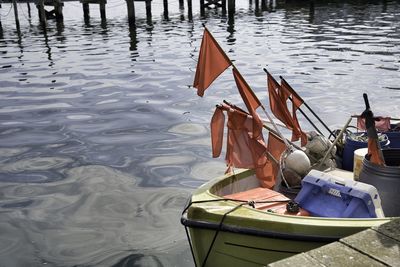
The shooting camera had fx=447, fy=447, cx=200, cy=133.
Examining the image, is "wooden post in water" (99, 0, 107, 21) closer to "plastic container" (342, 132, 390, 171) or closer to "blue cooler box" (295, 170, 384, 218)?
"plastic container" (342, 132, 390, 171)

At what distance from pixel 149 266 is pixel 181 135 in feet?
16.5

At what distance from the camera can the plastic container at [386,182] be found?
186 inches

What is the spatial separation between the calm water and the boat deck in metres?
2.70

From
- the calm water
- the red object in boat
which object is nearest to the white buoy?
the red object in boat

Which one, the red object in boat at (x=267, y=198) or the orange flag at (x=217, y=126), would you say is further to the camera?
the orange flag at (x=217, y=126)

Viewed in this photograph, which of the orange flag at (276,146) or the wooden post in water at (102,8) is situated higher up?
the wooden post in water at (102,8)

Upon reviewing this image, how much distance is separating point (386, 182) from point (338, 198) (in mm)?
545

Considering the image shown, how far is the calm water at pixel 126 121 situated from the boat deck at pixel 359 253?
8.86 ft

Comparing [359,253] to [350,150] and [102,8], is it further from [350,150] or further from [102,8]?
[102,8]

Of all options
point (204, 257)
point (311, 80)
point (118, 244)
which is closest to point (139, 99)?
point (311, 80)

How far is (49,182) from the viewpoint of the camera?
8.05 meters

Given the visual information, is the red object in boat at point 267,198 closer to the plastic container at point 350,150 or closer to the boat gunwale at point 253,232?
the boat gunwale at point 253,232

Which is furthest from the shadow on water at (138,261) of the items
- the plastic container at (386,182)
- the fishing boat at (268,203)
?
the plastic container at (386,182)

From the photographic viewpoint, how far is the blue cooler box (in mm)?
4539
